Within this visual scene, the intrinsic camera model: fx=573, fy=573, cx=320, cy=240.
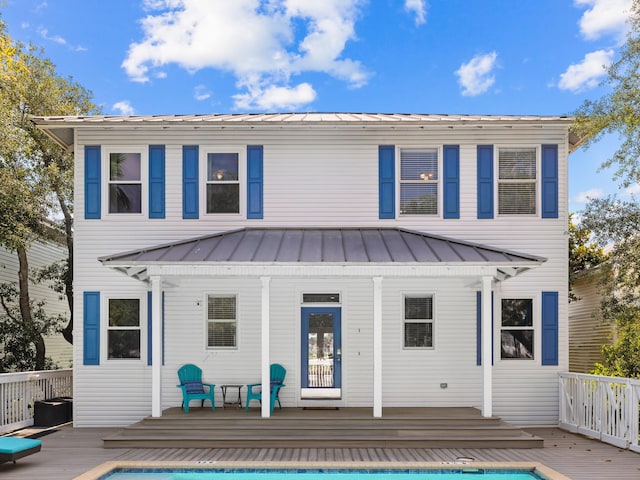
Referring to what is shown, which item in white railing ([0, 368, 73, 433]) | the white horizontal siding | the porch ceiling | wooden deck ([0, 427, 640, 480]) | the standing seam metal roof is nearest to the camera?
wooden deck ([0, 427, 640, 480])

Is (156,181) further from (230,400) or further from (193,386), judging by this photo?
(230,400)

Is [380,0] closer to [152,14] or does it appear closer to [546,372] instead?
[152,14]

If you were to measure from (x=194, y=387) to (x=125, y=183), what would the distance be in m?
4.38

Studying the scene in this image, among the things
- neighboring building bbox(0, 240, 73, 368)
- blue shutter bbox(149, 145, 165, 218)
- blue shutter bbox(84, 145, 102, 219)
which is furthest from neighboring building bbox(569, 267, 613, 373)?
neighboring building bbox(0, 240, 73, 368)

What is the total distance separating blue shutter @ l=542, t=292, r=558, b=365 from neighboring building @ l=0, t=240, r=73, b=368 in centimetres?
1314

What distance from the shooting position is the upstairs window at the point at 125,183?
38.7 feet

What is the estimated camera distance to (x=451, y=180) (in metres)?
11.7

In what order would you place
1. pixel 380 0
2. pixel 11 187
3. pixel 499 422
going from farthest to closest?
pixel 380 0
pixel 11 187
pixel 499 422

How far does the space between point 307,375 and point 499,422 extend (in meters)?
3.69

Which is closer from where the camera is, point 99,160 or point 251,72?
point 99,160

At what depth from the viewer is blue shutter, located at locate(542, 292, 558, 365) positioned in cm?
1134

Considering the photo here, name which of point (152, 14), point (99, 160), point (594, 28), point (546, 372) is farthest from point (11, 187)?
point (594, 28)

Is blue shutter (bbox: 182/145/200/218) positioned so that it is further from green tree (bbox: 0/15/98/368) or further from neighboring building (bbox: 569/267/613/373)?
neighboring building (bbox: 569/267/613/373)

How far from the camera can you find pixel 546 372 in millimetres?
11352
